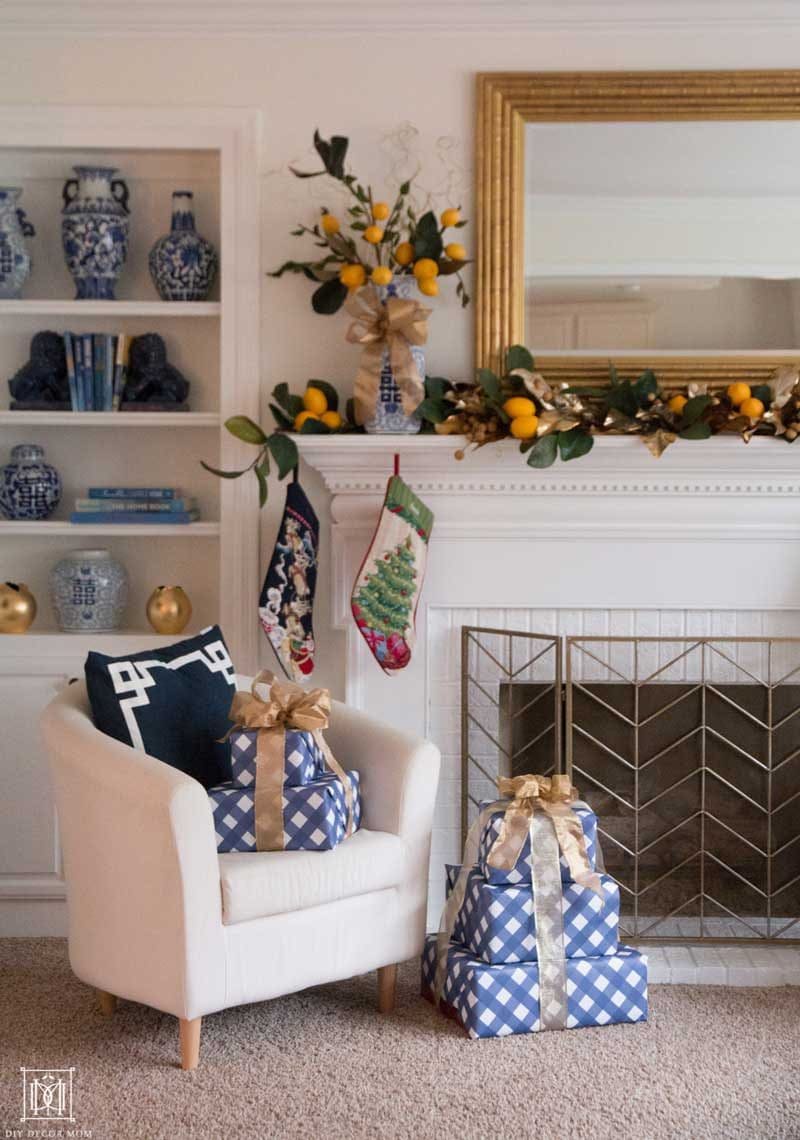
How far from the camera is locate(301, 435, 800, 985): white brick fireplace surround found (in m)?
3.19

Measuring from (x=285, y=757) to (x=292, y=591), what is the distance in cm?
69

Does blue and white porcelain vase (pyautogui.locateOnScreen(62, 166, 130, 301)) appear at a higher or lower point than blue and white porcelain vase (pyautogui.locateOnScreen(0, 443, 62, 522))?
higher

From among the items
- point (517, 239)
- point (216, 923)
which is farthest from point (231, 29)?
point (216, 923)

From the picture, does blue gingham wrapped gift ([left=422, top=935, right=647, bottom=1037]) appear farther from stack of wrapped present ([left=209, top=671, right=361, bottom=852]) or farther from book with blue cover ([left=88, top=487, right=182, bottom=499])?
book with blue cover ([left=88, top=487, right=182, bottom=499])

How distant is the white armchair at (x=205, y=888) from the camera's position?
2346 mm

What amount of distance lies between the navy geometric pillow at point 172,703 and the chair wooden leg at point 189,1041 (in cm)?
51

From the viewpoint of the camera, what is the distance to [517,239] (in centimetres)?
325

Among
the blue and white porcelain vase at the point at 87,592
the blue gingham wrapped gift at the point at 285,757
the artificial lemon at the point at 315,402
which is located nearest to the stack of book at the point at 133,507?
the blue and white porcelain vase at the point at 87,592

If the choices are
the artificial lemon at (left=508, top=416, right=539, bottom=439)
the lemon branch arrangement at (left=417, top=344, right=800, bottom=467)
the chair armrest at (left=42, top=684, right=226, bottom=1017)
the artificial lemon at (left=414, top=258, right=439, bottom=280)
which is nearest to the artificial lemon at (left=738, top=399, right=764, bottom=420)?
the lemon branch arrangement at (left=417, top=344, right=800, bottom=467)

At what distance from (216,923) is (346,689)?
3.28 ft

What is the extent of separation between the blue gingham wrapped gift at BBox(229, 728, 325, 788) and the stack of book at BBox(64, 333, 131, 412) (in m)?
1.21

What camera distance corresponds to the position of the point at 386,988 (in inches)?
106

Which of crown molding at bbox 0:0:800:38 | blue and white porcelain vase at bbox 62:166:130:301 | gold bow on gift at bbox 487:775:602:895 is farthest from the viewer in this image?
blue and white porcelain vase at bbox 62:166:130:301

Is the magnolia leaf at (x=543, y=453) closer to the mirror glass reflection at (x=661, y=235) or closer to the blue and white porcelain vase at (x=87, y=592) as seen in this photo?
the mirror glass reflection at (x=661, y=235)
